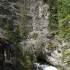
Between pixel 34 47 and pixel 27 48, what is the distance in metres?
2.16

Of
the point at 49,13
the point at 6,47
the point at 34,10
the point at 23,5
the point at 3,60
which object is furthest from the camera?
the point at 23,5

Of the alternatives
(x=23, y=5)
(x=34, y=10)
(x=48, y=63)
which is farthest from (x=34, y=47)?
(x=23, y=5)

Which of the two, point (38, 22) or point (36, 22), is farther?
point (36, 22)

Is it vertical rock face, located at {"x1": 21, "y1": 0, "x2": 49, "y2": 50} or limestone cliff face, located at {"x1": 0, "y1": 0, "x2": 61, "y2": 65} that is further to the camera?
vertical rock face, located at {"x1": 21, "y1": 0, "x2": 49, "y2": 50}

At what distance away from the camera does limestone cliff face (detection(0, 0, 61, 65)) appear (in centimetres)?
3450

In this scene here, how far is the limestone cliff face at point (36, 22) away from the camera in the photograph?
113ft

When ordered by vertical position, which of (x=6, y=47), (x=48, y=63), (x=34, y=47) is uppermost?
(x=6, y=47)

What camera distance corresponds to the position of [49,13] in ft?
133

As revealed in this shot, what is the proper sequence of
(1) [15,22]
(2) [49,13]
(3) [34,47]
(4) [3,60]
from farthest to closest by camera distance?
(1) [15,22] < (2) [49,13] < (3) [34,47] < (4) [3,60]

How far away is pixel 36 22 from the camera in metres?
44.3

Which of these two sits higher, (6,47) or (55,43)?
(6,47)

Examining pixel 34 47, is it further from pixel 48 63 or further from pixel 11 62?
pixel 11 62

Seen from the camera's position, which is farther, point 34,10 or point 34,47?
point 34,10

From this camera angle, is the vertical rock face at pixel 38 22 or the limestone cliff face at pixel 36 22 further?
the vertical rock face at pixel 38 22
